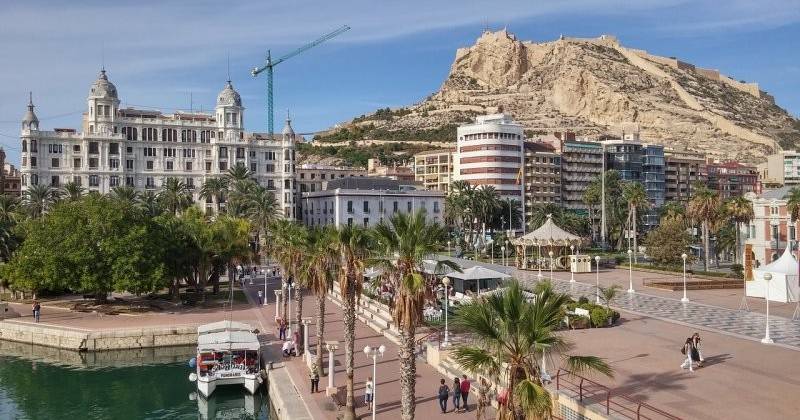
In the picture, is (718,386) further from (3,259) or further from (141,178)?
(141,178)

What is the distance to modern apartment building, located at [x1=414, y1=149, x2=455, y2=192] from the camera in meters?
152

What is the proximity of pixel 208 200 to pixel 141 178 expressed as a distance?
10736mm

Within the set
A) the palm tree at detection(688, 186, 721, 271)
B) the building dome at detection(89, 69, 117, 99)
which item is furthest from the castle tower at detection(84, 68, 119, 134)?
the palm tree at detection(688, 186, 721, 271)

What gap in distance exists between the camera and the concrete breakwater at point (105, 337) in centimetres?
4769

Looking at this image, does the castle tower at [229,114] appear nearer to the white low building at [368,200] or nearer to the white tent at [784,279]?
the white low building at [368,200]

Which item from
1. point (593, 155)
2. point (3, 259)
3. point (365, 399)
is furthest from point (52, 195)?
point (593, 155)

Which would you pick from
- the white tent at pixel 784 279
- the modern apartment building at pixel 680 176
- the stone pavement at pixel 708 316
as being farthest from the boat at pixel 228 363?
the modern apartment building at pixel 680 176

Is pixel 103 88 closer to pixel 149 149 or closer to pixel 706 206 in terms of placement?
pixel 149 149

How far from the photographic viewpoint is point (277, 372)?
36.2m

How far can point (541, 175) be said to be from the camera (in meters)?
144

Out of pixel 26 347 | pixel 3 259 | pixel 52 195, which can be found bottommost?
pixel 26 347

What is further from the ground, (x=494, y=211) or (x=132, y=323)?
(x=494, y=211)

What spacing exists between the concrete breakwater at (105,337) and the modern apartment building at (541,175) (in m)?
99.8

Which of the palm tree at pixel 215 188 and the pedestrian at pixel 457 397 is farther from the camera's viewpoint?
the palm tree at pixel 215 188
